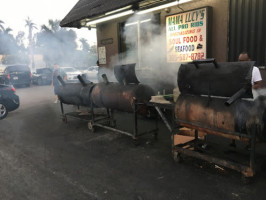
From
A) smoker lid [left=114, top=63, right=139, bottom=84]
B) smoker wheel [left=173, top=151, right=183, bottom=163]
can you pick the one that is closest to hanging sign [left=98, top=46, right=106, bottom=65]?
smoker lid [left=114, top=63, right=139, bottom=84]

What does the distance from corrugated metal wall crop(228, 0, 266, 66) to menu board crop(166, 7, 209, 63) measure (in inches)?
27.5

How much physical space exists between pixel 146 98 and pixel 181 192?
248 cm

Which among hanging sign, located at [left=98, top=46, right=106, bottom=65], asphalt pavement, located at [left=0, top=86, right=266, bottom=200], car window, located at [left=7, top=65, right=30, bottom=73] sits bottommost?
asphalt pavement, located at [left=0, top=86, right=266, bottom=200]

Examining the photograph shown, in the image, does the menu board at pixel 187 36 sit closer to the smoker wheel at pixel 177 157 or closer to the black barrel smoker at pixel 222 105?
the black barrel smoker at pixel 222 105

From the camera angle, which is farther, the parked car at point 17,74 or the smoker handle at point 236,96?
the parked car at point 17,74

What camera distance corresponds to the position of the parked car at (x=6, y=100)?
8664 millimetres

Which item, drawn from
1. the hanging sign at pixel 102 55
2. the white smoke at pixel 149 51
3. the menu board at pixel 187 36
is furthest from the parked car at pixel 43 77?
the menu board at pixel 187 36

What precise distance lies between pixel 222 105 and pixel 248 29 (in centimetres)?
312

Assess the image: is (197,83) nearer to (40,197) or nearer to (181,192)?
(181,192)

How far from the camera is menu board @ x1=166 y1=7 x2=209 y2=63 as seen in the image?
6.40m

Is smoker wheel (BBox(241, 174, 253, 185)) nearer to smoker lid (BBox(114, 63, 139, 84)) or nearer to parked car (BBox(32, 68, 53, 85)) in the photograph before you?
smoker lid (BBox(114, 63, 139, 84))

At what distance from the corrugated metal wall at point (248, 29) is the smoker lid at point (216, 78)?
2.44 m

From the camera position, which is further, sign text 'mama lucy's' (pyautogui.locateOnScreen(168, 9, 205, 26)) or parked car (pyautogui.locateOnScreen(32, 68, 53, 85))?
parked car (pyautogui.locateOnScreen(32, 68, 53, 85))

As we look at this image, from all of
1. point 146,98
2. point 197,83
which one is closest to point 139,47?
point 146,98
